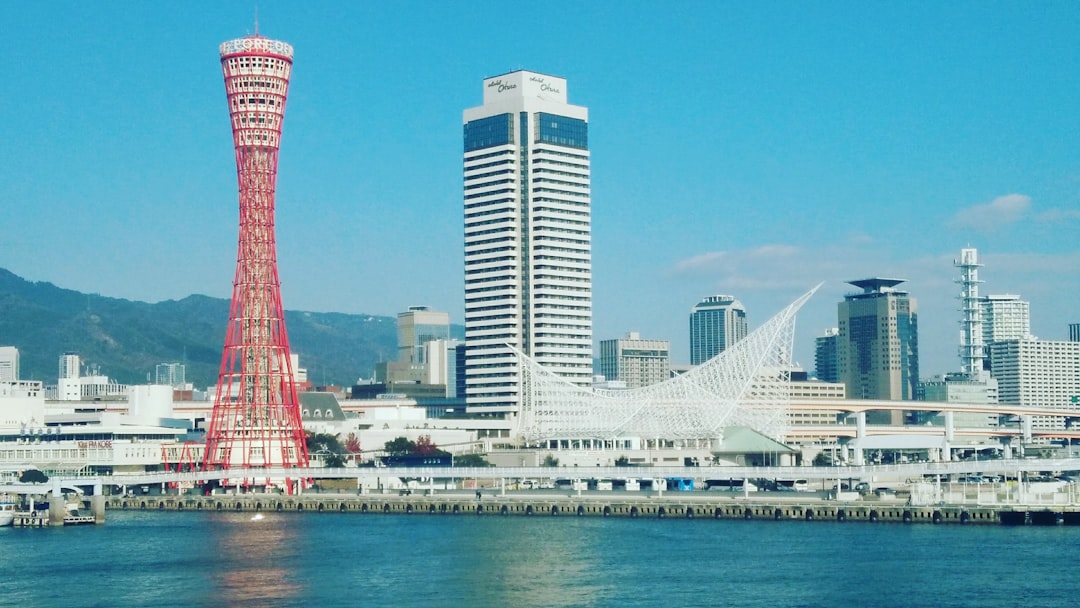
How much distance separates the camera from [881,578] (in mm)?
49781

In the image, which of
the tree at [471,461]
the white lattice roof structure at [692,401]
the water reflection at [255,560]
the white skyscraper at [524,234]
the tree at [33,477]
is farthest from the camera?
the white skyscraper at [524,234]

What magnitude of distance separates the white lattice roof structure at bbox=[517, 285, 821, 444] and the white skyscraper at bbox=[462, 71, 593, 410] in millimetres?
24029

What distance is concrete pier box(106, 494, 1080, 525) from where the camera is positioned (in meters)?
67.2

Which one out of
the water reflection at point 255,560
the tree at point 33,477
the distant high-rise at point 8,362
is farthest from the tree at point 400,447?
the distant high-rise at point 8,362

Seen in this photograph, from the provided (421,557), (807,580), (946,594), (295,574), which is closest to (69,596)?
(295,574)

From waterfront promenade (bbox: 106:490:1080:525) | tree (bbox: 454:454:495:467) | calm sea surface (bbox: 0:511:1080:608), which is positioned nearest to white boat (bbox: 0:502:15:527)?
calm sea surface (bbox: 0:511:1080:608)

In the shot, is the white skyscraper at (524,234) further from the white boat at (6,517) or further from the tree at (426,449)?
the white boat at (6,517)

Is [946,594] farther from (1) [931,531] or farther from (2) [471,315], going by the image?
(2) [471,315]

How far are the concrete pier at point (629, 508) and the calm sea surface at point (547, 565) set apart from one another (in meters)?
1.99

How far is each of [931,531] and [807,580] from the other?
1633cm

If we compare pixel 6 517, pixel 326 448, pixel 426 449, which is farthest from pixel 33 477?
pixel 426 449

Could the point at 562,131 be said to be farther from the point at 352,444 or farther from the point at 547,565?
the point at 547,565

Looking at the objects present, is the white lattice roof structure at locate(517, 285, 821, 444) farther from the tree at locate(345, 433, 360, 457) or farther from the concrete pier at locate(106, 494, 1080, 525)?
the concrete pier at locate(106, 494, 1080, 525)

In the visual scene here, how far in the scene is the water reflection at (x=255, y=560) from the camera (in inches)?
1884
